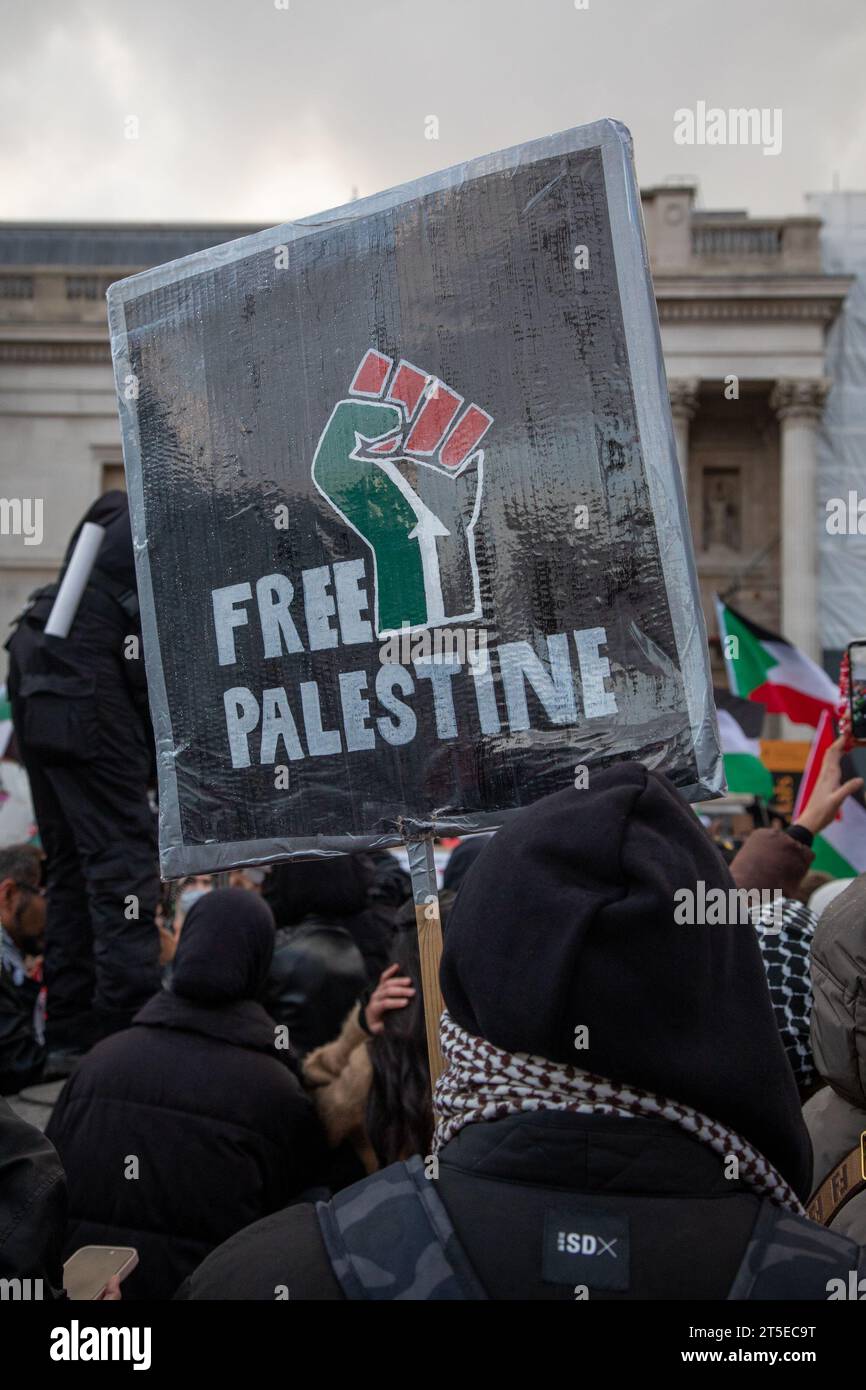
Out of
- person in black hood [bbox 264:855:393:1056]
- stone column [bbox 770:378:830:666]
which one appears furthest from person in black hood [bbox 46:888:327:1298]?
stone column [bbox 770:378:830:666]

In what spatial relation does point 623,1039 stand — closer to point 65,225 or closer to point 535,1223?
point 535,1223

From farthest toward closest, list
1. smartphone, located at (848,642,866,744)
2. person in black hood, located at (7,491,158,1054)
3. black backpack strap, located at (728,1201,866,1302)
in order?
person in black hood, located at (7,491,158,1054) → smartphone, located at (848,642,866,744) → black backpack strap, located at (728,1201,866,1302)

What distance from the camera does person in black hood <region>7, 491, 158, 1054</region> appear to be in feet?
13.5

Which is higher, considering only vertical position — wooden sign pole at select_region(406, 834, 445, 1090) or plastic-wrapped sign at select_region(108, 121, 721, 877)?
plastic-wrapped sign at select_region(108, 121, 721, 877)

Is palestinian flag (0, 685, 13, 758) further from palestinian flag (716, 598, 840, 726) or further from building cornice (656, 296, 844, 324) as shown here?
building cornice (656, 296, 844, 324)

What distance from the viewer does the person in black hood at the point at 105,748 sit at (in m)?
4.12

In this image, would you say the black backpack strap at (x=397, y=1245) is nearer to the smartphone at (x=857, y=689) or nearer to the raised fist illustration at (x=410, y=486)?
the raised fist illustration at (x=410, y=486)

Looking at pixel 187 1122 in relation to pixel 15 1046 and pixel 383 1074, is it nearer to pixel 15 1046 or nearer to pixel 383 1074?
pixel 383 1074

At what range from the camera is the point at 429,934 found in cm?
239

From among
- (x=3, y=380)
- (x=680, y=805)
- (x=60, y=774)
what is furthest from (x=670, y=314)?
(x=680, y=805)

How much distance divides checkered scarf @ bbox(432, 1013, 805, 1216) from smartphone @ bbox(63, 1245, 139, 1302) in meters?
0.69

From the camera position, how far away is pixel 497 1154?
1.31 m

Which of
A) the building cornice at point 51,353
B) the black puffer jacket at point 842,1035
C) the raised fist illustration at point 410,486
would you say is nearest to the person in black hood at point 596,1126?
the black puffer jacket at point 842,1035

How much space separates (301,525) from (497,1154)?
1.71m
